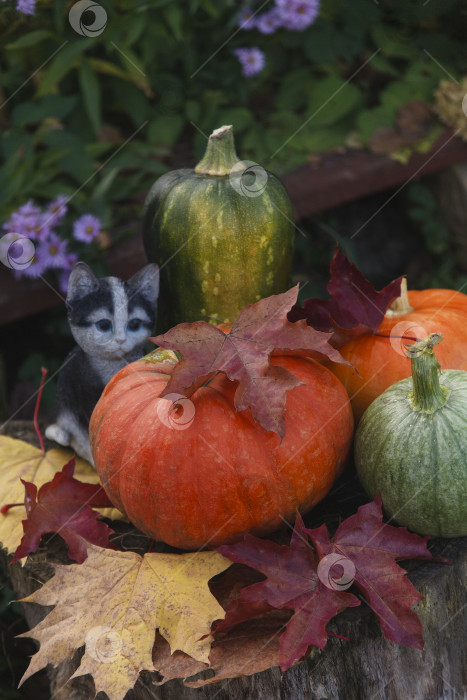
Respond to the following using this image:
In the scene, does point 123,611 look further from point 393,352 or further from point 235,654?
point 393,352

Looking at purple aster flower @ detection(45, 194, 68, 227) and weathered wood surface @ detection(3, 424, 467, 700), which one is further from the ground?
purple aster flower @ detection(45, 194, 68, 227)

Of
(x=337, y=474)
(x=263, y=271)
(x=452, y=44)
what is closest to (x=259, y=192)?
(x=263, y=271)

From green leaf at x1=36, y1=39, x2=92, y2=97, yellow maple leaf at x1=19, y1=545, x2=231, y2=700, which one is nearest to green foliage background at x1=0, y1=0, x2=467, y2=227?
green leaf at x1=36, y1=39, x2=92, y2=97

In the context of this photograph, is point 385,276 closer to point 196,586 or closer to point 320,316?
point 320,316

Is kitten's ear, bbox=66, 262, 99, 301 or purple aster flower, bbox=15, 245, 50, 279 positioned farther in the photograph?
purple aster flower, bbox=15, 245, 50, 279

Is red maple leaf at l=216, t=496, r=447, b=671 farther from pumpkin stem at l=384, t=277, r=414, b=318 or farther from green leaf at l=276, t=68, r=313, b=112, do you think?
green leaf at l=276, t=68, r=313, b=112

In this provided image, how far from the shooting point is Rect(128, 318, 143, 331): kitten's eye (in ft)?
5.73

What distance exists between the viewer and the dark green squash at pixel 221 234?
176 cm

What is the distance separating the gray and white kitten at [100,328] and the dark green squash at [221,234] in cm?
11

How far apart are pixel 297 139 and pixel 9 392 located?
1899mm

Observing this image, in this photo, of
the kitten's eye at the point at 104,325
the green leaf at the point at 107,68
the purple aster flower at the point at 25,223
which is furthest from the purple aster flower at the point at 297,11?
the kitten's eye at the point at 104,325

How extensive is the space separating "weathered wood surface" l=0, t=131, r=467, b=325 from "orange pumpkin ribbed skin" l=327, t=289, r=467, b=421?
5.11 ft

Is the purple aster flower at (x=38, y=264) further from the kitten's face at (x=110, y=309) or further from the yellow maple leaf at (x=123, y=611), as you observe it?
the yellow maple leaf at (x=123, y=611)

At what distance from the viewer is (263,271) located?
1.82 meters
